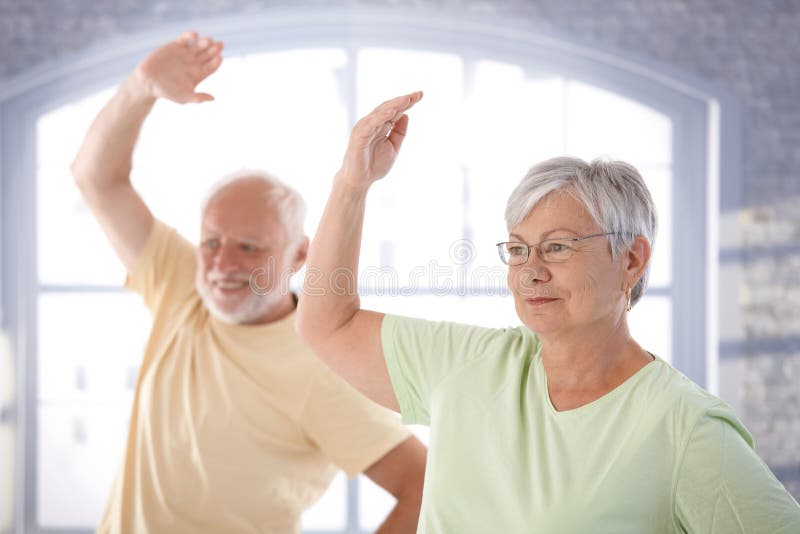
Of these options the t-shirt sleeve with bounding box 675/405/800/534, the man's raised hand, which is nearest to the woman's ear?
the t-shirt sleeve with bounding box 675/405/800/534

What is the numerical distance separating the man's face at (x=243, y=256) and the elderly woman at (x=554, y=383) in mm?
445

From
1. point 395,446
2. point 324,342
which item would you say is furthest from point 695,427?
point 395,446

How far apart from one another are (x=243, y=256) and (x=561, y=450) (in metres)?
0.99

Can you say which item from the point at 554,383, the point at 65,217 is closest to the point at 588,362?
the point at 554,383

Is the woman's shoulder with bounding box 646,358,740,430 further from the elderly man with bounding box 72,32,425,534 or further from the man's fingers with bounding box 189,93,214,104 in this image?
the man's fingers with bounding box 189,93,214,104

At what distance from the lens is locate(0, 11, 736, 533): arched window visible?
329cm

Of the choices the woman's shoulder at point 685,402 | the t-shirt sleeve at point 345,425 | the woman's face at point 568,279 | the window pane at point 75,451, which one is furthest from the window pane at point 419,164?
the woman's shoulder at point 685,402

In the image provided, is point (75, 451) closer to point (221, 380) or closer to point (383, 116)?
point (221, 380)

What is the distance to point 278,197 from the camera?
73.5 inches

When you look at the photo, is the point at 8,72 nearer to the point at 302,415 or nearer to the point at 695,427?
the point at 302,415

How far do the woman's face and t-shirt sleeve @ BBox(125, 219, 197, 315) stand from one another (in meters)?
1.00

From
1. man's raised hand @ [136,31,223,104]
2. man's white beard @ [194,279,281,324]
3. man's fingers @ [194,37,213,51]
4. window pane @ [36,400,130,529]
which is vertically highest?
man's fingers @ [194,37,213,51]

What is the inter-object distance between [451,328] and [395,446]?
468mm

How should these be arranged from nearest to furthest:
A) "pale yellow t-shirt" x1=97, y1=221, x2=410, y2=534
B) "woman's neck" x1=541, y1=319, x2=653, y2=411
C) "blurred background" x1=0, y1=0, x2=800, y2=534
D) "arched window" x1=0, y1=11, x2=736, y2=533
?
"woman's neck" x1=541, y1=319, x2=653, y2=411 < "pale yellow t-shirt" x1=97, y1=221, x2=410, y2=534 < "blurred background" x1=0, y1=0, x2=800, y2=534 < "arched window" x1=0, y1=11, x2=736, y2=533
